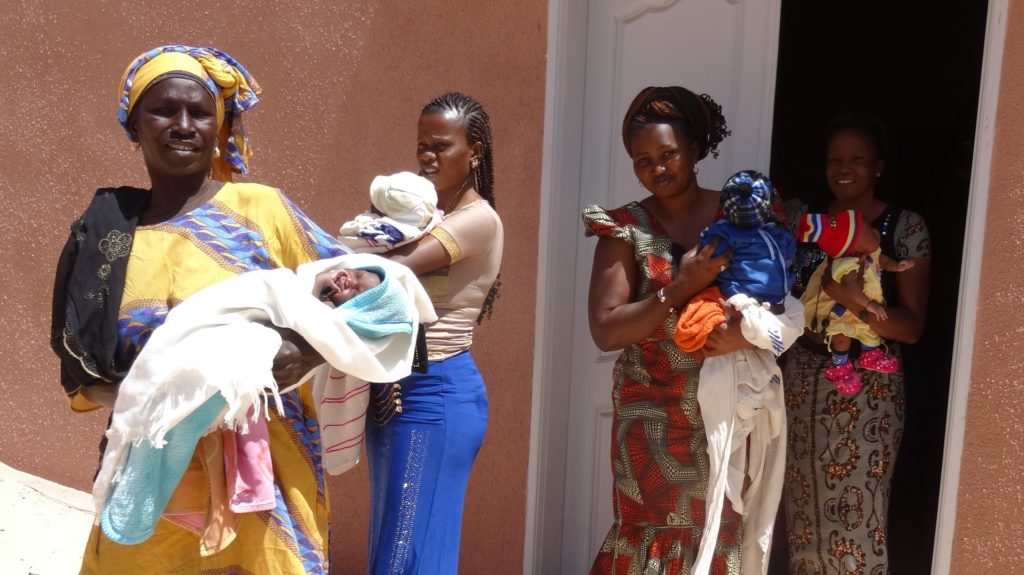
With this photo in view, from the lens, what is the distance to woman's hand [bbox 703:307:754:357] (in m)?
2.99

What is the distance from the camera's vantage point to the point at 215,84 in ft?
8.58

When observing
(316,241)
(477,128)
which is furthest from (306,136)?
(316,241)

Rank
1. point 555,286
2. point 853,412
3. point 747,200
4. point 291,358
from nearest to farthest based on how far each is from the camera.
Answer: point 291,358
point 747,200
point 853,412
point 555,286

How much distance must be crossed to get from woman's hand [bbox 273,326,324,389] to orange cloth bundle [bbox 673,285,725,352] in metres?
1.13

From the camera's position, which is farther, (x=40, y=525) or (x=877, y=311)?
(x=40, y=525)

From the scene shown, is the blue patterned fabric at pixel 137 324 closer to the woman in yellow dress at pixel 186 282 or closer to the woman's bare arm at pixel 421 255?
the woman in yellow dress at pixel 186 282

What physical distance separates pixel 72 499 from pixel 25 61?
2.05 metres

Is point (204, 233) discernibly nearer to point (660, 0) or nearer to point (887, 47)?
point (660, 0)

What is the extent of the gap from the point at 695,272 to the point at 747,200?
26 cm

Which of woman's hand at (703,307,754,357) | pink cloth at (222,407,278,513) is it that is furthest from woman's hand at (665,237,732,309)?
pink cloth at (222,407,278,513)

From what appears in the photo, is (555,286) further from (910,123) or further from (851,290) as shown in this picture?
(910,123)

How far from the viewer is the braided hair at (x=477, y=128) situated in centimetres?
311

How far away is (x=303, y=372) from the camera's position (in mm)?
2381

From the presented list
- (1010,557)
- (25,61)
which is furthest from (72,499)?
(1010,557)
